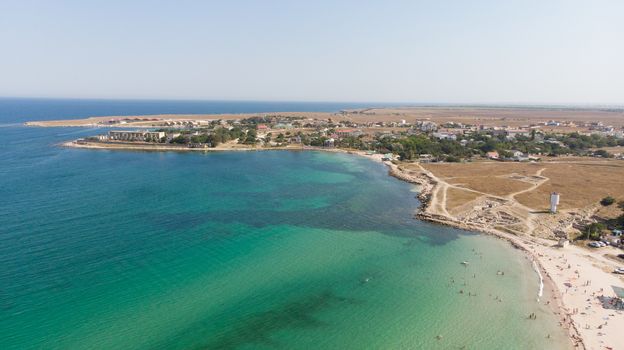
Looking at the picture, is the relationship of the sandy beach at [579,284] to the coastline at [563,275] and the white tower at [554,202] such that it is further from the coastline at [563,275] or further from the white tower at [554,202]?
the white tower at [554,202]

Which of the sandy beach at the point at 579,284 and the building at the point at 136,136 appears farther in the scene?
the building at the point at 136,136

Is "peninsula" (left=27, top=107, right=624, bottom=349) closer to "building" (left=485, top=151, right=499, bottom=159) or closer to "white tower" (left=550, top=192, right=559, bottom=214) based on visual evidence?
"building" (left=485, top=151, right=499, bottom=159)

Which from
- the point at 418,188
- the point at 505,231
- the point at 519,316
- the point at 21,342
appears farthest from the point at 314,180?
the point at 21,342

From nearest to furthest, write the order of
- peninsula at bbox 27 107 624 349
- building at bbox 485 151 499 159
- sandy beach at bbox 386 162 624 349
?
sandy beach at bbox 386 162 624 349
peninsula at bbox 27 107 624 349
building at bbox 485 151 499 159

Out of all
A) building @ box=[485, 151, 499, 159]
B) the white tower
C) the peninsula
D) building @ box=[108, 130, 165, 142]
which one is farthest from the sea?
building @ box=[108, 130, 165, 142]

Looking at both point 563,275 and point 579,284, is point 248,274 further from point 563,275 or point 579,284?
point 579,284

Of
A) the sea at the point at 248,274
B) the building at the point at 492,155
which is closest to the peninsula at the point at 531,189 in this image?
the building at the point at 492,155

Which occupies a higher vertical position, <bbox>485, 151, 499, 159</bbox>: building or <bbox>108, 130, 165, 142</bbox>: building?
<bbox>108, 130, 165, 142</bbox>: building

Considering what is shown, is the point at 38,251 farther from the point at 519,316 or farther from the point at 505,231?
the point at 505,231

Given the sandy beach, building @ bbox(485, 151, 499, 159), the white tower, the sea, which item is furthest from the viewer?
building @ bbox(485, 151, 499, 159)
